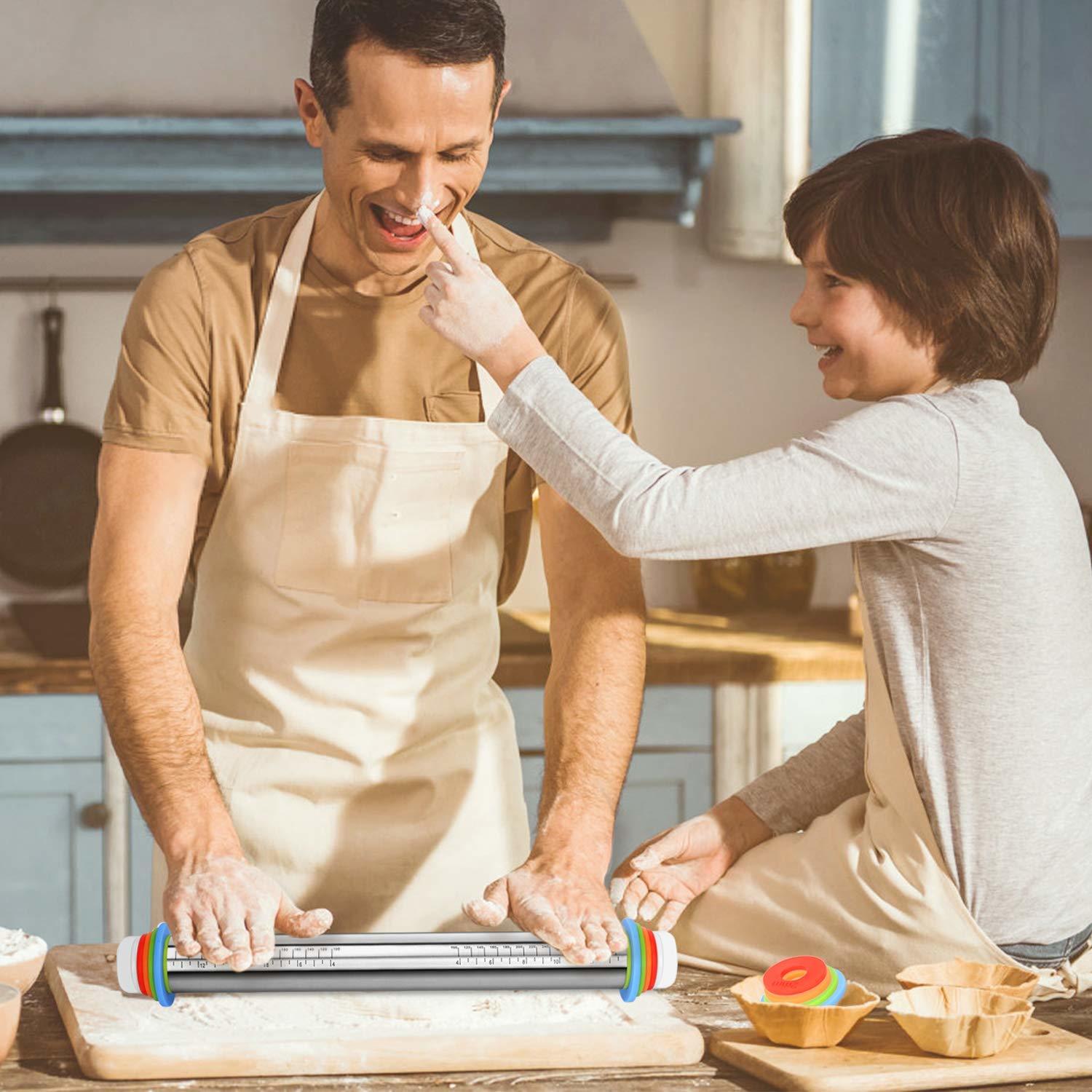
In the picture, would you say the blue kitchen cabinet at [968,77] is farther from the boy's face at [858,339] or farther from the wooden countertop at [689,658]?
the boy's face at [858,339]

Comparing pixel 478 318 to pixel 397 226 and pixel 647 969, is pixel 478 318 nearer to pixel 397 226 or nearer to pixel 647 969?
pixel 397 226

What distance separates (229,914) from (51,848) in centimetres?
164

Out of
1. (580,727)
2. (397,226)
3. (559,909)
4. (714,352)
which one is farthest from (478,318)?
(714,352)

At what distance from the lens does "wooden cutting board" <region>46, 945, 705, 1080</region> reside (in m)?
1.07

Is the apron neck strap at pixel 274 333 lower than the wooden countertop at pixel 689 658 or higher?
higher

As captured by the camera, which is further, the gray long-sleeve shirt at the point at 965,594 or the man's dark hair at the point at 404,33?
the man's dark hair at the point at 404,33

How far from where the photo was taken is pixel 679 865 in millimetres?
1385

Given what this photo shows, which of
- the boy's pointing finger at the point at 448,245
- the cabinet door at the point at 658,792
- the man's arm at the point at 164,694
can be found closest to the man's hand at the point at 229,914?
the man's arm at the point at 164,694

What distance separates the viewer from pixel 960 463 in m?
1.23

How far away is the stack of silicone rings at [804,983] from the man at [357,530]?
10.9 inches

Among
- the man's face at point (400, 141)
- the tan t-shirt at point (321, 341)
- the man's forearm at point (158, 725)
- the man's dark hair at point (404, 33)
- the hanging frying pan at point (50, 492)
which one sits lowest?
the hanging frying pan at point (50, 492)

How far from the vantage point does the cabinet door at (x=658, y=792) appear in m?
2.78

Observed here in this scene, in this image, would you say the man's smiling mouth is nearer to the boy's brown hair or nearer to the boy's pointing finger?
the boy's pointing finger

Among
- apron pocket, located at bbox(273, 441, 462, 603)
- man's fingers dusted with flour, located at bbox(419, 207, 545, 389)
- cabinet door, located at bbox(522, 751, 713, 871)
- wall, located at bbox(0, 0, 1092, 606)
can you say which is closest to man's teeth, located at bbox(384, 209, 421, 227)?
man's fingers dusted with flour, located at bbox(419, 207, 545, 389)
